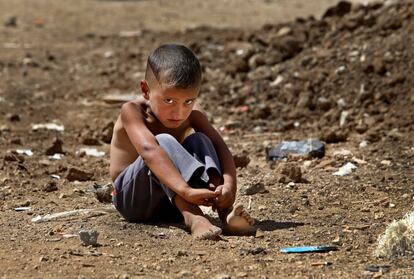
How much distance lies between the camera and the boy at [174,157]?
5305mm

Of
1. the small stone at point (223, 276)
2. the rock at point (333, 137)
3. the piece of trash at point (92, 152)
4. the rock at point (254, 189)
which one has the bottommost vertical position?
the piece of trash at point (92, 152)

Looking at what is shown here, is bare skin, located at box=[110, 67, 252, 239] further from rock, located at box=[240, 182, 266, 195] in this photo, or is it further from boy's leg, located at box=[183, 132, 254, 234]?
rock, located at box=[240, 182, 266, 195]

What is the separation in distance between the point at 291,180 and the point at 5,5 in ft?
38.2

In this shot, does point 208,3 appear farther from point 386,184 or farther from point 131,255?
point 131,255

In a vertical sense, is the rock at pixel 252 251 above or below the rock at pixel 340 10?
below

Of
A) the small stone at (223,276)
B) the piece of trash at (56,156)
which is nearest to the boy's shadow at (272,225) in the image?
the small stone at (223,276)

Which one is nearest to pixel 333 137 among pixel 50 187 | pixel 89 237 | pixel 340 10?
pixel 50 187

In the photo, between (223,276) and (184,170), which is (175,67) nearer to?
(184,170)

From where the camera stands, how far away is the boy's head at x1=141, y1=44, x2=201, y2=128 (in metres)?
5.37

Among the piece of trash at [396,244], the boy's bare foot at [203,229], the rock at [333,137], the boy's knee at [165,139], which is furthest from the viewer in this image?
the rock at [333,137]

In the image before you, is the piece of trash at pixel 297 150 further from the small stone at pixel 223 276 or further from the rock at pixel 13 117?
the small stone at pixel 223 276

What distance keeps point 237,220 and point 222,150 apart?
1.53 ft

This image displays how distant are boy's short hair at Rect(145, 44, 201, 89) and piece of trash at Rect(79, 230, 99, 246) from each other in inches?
32.9

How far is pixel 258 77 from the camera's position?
10.4m
